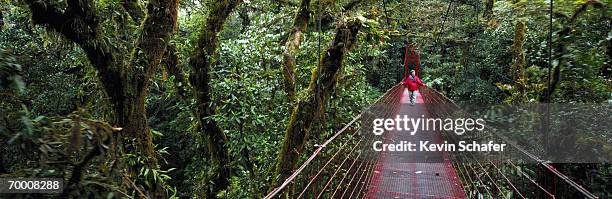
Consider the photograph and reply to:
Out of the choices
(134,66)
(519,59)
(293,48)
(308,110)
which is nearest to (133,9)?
(134,66)

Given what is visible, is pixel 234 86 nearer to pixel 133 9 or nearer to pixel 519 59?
pixel 133 9

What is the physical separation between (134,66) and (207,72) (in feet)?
3.37

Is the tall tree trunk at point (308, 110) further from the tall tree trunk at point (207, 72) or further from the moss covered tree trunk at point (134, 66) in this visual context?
the tall tree trunk at point (207, 72)

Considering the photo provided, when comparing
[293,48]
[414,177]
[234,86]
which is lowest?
[414,177]

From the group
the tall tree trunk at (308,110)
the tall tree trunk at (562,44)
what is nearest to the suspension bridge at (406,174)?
the tall tree trunk at (308,110)

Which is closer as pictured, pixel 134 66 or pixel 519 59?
pixel 134 66

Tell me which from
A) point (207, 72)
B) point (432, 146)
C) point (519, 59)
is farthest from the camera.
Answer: point (519, 59)

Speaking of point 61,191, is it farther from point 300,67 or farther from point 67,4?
point 300,67

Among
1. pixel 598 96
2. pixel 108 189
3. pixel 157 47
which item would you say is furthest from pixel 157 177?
pixel 598 96

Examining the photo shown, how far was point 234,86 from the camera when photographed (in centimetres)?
336

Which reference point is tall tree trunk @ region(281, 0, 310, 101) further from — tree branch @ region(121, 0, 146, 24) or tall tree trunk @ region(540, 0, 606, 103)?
tall tree trunk @ region(540, 0, 606, 103)

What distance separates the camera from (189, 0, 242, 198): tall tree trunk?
343cm

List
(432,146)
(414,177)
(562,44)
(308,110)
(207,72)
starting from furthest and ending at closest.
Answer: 1. (432,146)
2. (207,72)
3. (414,177)
4. (308,110)
5. (562,44)

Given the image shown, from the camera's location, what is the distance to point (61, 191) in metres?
1.12
